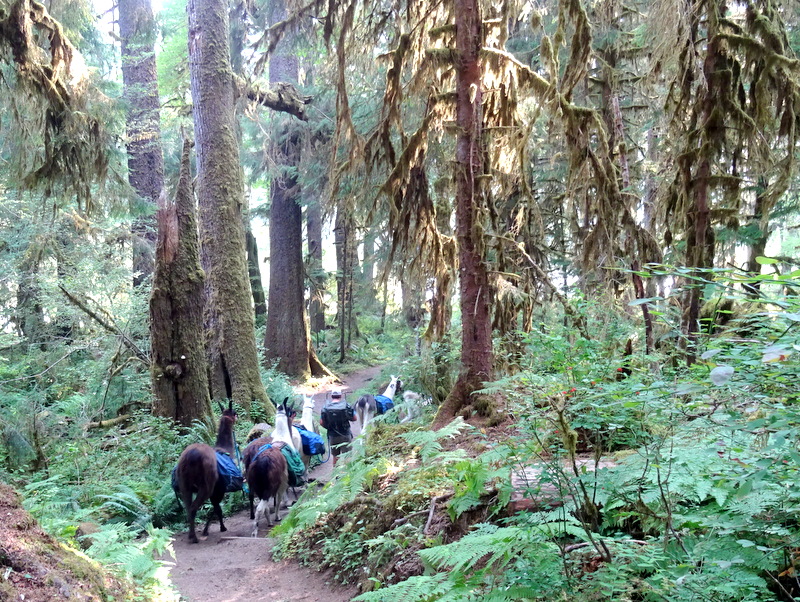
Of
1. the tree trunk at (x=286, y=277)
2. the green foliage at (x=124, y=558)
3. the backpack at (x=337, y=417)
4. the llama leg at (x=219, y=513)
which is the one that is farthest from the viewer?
the tree trunk at (x=286, y=277)

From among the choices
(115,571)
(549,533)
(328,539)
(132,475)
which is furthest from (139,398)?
(549,533)

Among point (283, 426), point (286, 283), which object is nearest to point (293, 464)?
point (283, 426)

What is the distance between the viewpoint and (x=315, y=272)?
25.4m

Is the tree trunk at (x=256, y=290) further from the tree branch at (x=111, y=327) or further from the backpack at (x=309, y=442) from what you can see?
the backpack at (x=309, y=442)

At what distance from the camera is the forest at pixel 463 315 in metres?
2.87

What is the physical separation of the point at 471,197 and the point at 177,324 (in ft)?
22.3

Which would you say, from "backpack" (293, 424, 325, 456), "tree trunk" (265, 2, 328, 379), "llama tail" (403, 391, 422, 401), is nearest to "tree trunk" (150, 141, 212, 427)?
"backpack" (293, 424, 325, 456)

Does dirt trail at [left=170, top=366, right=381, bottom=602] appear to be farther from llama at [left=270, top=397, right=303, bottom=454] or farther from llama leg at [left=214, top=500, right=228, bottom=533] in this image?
llama at [left=270, top=397, right=303, bottom=454]

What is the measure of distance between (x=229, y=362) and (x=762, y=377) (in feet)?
42.3

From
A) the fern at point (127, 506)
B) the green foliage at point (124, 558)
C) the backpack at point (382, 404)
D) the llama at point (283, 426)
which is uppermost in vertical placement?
the green foliage at point (124, 558)

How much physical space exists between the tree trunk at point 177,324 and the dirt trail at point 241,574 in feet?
9.72

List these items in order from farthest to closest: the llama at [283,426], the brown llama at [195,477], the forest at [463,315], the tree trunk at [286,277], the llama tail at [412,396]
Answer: the tree trunk at [286,277] → the llama tail at [412,396] → the llama at [283,426] → the brown llama at [195,477] → the forest at [463,315]

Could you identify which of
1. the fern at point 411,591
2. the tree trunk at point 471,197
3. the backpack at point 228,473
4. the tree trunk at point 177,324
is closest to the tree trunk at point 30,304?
the tree trunk at point 177,324

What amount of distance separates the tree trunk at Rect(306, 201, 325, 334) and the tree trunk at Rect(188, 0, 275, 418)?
Answer: 10456 mm
